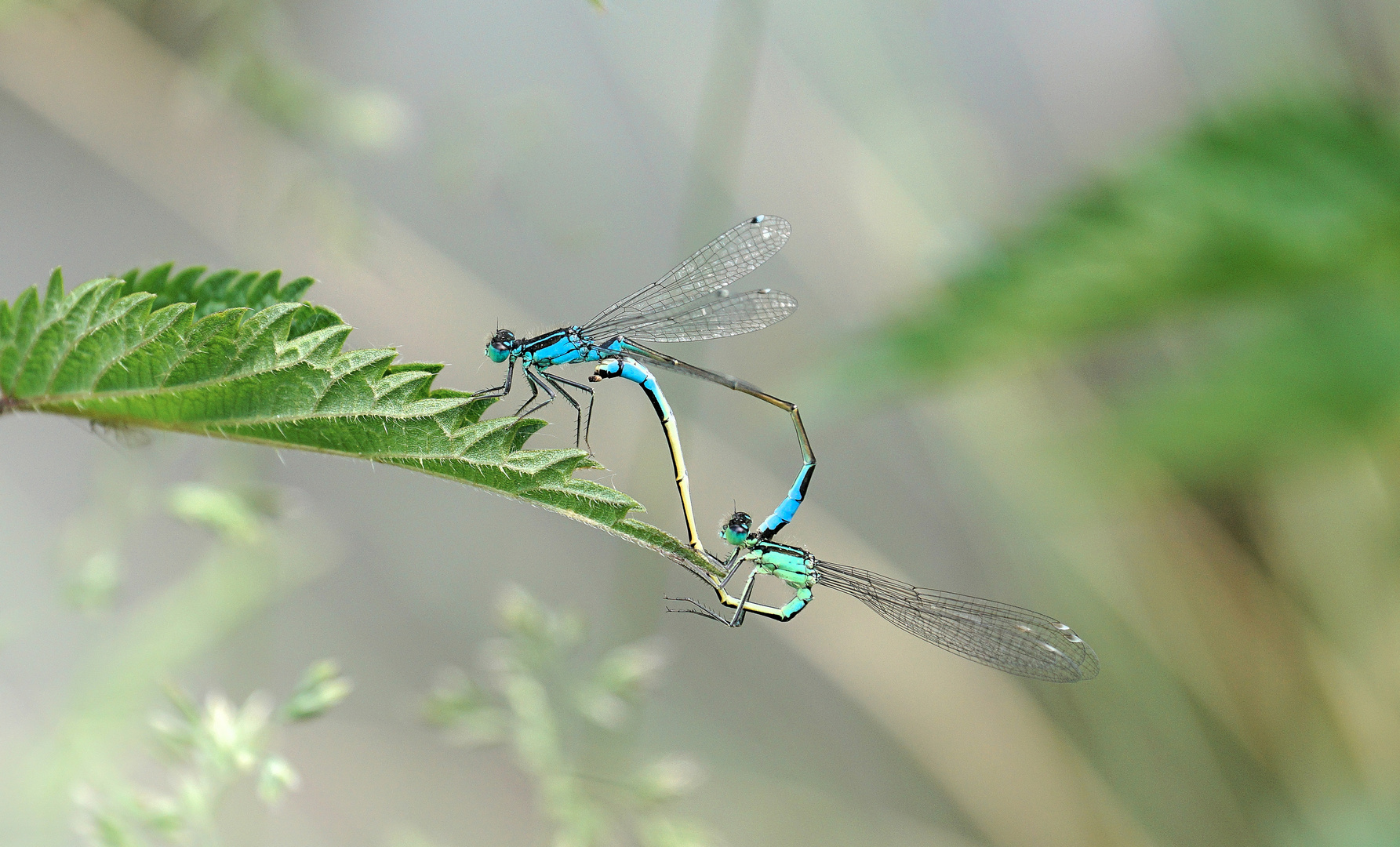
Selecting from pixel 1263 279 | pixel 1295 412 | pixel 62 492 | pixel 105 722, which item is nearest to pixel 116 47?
pixel 62 492

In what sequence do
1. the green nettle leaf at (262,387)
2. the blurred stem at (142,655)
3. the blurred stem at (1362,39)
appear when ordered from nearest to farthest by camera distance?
the green nettle leaf at (262,387) → the blurred stem at (142,655) → the blurred stem at (1362,39)

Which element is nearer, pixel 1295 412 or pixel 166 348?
pixel 166 348

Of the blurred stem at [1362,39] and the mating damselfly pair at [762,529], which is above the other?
the blurred stem at [1362,39]

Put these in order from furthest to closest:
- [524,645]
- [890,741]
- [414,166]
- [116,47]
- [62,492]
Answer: [890,741], [414,166], [62,492], [116,47], [524,645]

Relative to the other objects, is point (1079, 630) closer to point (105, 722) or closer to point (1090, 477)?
point (1090, 477)

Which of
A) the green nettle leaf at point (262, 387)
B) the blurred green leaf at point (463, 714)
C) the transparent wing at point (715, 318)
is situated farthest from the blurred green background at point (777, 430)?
the transparent wing at point (715, 318)

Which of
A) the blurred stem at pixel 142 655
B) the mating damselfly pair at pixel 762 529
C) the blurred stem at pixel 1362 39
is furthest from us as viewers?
the blurred stem at pixel 1362 39

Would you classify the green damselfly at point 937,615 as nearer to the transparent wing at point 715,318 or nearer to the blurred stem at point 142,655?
the transparent wing at point 715,318

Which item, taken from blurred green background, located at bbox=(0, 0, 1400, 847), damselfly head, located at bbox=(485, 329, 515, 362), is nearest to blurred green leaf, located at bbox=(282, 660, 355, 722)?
blurred green background, located at bbox=(0, 0, 1400, 847)
